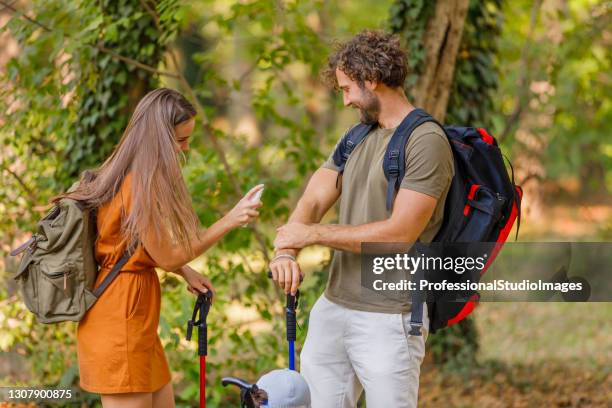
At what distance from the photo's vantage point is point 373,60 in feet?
10.8

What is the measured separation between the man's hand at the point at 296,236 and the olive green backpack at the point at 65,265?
2.09 ft

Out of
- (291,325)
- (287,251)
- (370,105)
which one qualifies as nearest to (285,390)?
(291,325)

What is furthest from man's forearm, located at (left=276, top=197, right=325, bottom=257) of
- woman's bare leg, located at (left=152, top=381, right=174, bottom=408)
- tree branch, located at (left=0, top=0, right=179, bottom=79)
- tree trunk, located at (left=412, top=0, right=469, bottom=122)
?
tree trunk, located at (left=412, top=0, right=469, bottom=122)

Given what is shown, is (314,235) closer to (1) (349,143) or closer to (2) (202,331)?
(1) (349,143)

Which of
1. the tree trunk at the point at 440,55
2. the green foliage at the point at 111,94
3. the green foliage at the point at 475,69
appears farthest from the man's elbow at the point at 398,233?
the green foliage at the point at 475,69

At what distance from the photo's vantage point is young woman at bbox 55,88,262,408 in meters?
3.23

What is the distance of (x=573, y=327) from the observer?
9398 millimetres

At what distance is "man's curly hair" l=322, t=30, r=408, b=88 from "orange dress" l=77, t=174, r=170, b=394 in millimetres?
1032

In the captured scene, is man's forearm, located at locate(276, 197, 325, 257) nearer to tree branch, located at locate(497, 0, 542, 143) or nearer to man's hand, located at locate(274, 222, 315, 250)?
man's hand, located at locate(274, 222, 315, 250)

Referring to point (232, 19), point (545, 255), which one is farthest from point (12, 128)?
point (545, 255)

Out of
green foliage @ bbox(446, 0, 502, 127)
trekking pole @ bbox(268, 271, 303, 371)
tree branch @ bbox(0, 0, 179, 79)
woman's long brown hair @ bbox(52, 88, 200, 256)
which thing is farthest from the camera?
green foliage @ bbox(446, 0, 502, 127)

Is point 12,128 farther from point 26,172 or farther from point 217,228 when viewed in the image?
point 217,228

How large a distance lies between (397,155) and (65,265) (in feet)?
4.63

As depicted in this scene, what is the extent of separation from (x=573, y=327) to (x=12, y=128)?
22.3 ft
